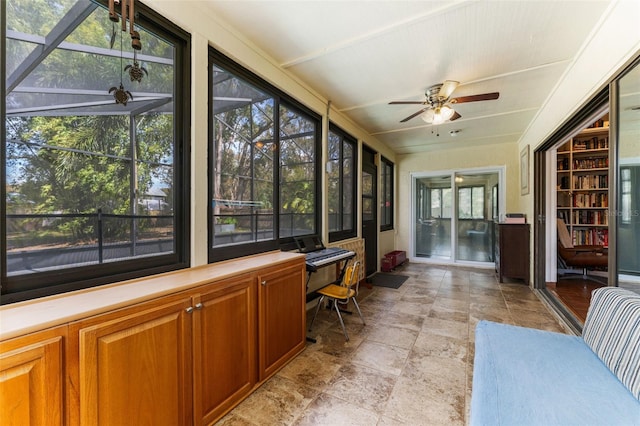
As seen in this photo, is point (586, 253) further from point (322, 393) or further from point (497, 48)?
point (322, 393)

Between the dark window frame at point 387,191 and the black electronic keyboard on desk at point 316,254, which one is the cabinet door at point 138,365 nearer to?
the black electronic keyboard on desk at point 316,254

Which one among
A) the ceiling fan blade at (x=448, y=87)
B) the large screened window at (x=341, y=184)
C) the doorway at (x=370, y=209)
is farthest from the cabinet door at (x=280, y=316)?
the doorway at (x=370, y=209)

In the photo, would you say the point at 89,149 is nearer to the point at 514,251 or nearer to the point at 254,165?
the point at 254,165

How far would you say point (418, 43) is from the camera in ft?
7.57

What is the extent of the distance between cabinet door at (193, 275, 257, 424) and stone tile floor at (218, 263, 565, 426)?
132mm

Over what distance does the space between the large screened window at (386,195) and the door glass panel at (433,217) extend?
0.69m

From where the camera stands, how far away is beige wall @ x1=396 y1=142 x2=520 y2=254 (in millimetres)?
5363

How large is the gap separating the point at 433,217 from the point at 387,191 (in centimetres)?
132

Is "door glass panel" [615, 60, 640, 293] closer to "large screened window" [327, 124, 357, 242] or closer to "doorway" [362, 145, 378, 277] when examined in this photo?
"large screened window" [327, 124, 357, 242]

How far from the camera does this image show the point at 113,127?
157cm

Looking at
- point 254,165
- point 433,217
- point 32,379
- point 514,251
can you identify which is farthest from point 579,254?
point 32,379

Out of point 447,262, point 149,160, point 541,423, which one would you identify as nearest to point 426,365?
point 541,423

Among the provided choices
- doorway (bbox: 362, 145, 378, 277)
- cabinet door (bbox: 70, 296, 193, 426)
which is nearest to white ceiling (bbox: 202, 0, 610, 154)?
doorway (bbox: 362, 145, 378, 277)

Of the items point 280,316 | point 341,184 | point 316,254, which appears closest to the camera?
point 280,316
